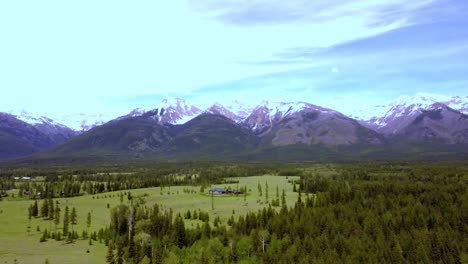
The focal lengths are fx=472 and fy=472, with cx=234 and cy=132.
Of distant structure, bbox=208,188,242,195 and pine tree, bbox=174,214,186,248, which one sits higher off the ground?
distant structure, bbox=208,188,242,195

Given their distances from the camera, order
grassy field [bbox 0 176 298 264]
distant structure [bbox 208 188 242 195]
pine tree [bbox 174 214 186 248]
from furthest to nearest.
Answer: distant structure [bbox 208 188 242 195] → pine tree [bbox 174 214 186 248] → grassy field [bbox 0 176 298 264]

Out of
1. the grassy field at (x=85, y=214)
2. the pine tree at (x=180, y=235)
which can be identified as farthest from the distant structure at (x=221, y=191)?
the pine tree at (x=180, y=235)

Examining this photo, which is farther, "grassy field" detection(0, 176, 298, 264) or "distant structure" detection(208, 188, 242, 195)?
"distant structure" detection(208, 188, 242, 195)

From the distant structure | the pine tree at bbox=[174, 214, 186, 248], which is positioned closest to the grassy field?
the distant structure

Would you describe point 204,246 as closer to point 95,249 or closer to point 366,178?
point 95,249

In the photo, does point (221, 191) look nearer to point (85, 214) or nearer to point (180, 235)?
point (85, 214)

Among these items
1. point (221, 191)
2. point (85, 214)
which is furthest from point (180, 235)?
point (221, 191)

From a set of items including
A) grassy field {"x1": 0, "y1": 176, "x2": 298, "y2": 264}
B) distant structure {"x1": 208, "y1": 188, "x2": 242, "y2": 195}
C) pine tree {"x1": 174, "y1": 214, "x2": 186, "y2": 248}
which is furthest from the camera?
distant structure {"x1": 208, "y1": 188, "x2": 242, "y2": 195}

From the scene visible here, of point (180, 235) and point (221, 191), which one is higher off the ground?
point (221, 191)

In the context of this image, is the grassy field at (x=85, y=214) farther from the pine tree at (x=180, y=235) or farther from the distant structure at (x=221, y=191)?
the pine tree at (x=180, y=235)

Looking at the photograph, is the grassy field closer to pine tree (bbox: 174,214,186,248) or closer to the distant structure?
the distant structure
